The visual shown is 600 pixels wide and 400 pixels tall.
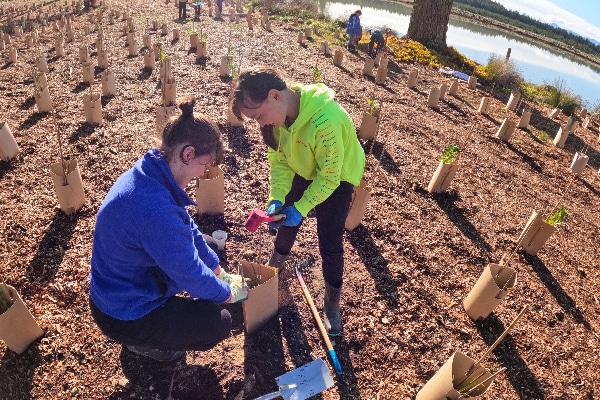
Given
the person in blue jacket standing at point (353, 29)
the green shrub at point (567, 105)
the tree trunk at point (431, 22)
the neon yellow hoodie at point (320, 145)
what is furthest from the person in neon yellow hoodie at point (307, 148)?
the tree trunk at point (431, 22)

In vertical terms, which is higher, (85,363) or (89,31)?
(89,31)

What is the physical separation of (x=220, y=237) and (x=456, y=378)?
1950 mm

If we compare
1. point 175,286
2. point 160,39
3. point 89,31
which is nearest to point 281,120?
point 175,286

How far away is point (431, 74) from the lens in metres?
8.77

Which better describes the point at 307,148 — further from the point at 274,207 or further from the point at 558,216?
the point at 558,216

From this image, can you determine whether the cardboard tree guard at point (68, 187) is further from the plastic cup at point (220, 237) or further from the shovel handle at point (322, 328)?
the shovel handle at point (322, 328)

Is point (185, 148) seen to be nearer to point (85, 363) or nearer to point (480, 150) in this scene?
point (85, 363)

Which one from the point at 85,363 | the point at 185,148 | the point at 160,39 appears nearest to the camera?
the point at 185,148

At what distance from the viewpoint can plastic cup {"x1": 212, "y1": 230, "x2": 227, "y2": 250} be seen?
9.66 ft

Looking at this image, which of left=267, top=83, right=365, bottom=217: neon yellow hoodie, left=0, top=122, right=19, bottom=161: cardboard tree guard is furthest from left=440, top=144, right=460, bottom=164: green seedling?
left=0, top=122, right=19, bottom=161: cardboard tree guard

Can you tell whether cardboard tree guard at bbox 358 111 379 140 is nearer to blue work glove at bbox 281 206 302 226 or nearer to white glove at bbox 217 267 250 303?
blue work glove at bbox 281 206 302 226

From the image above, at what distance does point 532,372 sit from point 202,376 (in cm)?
219

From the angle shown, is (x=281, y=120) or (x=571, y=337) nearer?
(x=281, y=120)

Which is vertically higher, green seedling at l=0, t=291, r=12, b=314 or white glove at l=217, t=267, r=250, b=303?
white glove at l=217, t=267, r=250, b=303
